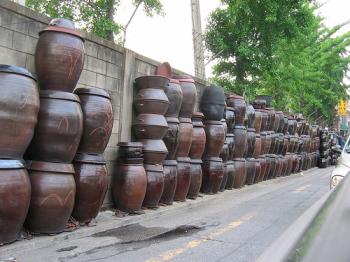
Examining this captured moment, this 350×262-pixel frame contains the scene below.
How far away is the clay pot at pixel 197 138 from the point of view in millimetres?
9219

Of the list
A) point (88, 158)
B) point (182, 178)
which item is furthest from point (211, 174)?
point (88, 158)

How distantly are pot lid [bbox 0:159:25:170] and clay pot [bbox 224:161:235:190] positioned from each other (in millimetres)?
6641

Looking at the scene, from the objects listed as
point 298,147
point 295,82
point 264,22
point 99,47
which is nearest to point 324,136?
point 295,82

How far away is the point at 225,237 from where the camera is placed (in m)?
6.22

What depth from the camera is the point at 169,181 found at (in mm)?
8039

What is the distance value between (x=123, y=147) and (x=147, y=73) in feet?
6.35

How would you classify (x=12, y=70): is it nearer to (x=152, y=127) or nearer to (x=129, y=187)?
(x=129, y=187)

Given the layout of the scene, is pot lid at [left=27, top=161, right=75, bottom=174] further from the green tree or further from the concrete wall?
the green tree

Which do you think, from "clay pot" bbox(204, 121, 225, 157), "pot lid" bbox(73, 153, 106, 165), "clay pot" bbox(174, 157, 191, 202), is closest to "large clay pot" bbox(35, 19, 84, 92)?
"pot lid" bbox(73, 153, 106, 165)

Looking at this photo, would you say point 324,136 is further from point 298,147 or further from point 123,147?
point 123,147

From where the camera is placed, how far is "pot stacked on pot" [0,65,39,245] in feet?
15.2

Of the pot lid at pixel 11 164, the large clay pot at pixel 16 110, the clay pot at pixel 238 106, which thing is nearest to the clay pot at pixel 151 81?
the large clay pot at pixel 16 110

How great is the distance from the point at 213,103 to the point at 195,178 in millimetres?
2064

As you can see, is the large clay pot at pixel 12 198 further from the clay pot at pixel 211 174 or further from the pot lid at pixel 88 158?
the clay pot at pixel 211 174
